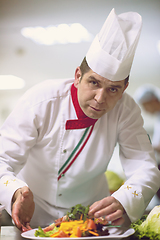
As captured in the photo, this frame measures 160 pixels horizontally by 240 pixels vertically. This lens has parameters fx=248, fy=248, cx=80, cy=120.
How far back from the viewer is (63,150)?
1.29 metres

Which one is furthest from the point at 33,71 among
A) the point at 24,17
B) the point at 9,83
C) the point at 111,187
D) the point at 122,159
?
the point at 122,159

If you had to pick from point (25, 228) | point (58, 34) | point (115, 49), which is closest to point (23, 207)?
point (25, 228)

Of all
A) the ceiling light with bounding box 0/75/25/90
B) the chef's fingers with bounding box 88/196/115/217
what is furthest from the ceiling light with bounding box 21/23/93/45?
the chef's fingers with bounding box 88/196/115/217

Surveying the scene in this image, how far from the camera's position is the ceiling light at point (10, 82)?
4844 mm

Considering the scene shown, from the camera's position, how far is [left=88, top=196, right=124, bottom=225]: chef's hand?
38.6 inches

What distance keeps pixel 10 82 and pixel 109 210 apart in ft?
14.2

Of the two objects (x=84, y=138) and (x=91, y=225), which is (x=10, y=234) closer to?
(x=91, y=225)

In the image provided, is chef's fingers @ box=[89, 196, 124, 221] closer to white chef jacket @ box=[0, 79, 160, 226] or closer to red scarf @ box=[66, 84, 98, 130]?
white chef jacket @ box=[0, 79, 160, 226]

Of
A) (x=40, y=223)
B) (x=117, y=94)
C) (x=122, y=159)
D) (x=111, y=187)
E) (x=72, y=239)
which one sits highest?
(x=117, y=94)

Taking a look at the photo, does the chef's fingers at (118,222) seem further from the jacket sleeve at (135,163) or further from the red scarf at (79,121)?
the red scarf at (79,121)

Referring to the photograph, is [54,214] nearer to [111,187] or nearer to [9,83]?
[111,187]

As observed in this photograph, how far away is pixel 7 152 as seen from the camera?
1.17m

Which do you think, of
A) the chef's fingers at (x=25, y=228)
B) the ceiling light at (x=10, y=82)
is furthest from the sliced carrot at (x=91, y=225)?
the ceiling light at (x=10, y=82)

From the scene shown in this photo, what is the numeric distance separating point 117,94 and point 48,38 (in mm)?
3593
